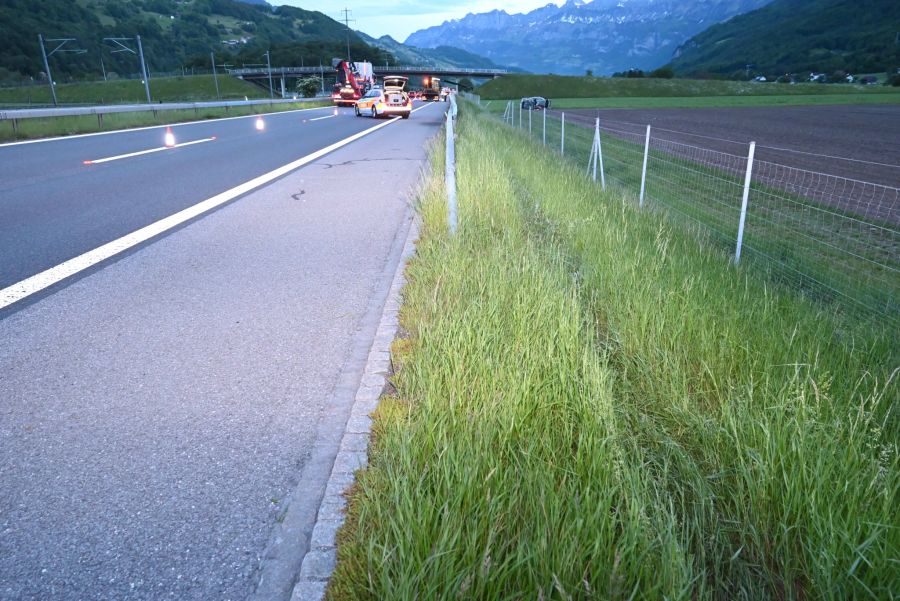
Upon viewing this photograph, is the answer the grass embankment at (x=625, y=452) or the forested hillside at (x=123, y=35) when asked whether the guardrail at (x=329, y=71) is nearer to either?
the forested hillside at (x=123, y=35)

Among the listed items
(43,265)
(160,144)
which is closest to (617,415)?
(43,265)

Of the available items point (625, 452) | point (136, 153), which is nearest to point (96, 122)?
point (136, 153)

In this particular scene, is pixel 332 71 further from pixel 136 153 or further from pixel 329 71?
pixel 136 153

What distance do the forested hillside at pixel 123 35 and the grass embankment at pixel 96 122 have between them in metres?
72.7

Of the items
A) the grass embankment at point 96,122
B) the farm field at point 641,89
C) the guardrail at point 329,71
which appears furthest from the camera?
the guardrail at point 329,71

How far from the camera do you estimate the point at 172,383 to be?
354cm

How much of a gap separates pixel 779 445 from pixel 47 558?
2827 millimetres

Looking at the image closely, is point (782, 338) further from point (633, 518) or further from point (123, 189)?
point (123, 189)

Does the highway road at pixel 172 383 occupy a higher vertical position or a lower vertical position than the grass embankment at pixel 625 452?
lower

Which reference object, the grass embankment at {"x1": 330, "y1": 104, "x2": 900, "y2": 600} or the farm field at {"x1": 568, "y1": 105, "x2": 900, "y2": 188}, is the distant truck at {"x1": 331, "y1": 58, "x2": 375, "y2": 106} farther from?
the grass embankment at {"x1": 330, "y1": 104, "x2": 900, "y2": 600}

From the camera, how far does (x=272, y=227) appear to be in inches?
296

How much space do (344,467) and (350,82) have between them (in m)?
56.4

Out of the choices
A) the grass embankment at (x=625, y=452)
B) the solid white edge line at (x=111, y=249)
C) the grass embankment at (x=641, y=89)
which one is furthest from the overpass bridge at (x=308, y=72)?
the grass embankment at (x=625, y=452)

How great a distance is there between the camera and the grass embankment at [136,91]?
92188 mm
